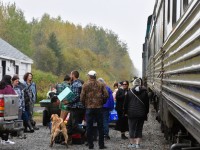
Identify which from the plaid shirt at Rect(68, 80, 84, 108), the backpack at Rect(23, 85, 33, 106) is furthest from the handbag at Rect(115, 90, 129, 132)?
the backpack at Rect(23, 85, 33, 106)

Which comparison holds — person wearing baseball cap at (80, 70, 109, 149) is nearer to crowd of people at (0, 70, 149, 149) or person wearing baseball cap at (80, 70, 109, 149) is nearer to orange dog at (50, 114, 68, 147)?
crowd of people at (0, 70, 149, 149)

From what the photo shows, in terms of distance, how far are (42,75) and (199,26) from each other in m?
44.6

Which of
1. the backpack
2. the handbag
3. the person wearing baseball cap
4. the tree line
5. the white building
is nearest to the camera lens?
the person wearing baseball cap

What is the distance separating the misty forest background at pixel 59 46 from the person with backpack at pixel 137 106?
22.1 m

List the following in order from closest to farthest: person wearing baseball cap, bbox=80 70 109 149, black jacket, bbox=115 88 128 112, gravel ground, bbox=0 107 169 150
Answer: person wearing baseball cap, bbox=80 70 109 149 < gravel ground, bbox=0 107 169 150 < black jacket, bbox=115 88 128 112

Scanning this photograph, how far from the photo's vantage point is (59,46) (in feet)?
264

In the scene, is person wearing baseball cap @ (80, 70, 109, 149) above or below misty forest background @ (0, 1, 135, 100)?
below

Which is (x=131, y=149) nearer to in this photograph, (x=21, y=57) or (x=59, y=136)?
(x=59, y=136)

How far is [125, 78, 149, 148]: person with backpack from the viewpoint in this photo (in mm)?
11203

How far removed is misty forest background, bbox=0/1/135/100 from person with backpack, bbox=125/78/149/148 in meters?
22.1

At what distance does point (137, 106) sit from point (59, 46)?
2752 inches

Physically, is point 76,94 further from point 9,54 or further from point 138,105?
point 9,54

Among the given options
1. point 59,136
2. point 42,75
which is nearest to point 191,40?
point 59,136

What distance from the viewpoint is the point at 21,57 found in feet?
129
